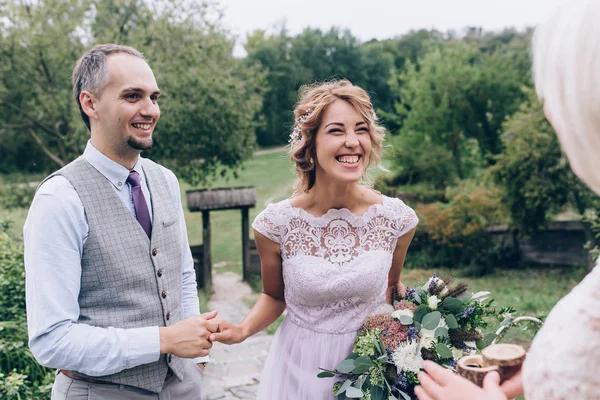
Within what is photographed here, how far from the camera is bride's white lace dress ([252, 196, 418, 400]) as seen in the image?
106 inches

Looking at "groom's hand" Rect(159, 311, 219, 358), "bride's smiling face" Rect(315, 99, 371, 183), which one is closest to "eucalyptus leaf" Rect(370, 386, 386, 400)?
"groom's hand" Rect(159, 311, 219, 358)

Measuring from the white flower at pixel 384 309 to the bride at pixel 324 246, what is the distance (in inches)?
1.8

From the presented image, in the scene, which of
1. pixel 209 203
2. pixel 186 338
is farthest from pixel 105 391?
pixel 209 203

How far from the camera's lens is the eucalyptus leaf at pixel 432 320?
235 centimetres

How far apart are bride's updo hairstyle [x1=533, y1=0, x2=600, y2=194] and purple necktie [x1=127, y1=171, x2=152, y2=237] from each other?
5.74ft

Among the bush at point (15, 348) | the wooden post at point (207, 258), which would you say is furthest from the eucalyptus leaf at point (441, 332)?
the wooden post at point (207, 258)

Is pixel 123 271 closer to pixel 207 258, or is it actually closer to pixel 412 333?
pixel 412 333

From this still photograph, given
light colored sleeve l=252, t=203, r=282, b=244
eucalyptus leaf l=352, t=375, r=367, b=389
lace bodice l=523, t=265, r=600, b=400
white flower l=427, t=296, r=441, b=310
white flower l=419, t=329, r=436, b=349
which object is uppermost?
lace bodice l=523, t=265, r=600, b=400

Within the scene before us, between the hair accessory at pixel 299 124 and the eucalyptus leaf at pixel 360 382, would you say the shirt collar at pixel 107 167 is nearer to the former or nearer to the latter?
the hair accessory at pixel 299 124

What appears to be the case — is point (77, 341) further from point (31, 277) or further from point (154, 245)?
point (154, 245)

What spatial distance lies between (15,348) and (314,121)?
2786 millimetres

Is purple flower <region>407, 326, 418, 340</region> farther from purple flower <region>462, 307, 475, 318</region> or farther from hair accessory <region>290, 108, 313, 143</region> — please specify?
hair accessory <region>290, 108, 313, 143</region>

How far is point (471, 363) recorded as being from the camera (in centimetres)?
138

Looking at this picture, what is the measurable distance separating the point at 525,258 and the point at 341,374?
1284 cm
